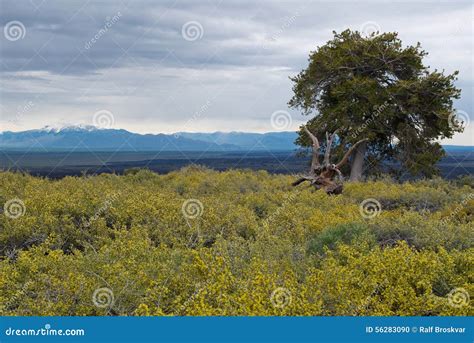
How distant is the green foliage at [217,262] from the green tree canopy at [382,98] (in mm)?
13522

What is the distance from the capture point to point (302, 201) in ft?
47.5

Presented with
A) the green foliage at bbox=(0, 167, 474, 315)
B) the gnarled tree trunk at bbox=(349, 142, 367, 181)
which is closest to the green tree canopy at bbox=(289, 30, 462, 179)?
the gnarled tree trunk at bbox=(349, 142, 367, 181)

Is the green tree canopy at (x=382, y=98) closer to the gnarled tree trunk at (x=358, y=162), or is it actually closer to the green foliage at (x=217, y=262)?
the gnarled tree trunk at (x=358, y=162)

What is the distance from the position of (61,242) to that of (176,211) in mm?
2468

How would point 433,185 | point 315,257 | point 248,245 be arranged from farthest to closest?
point 433,185 → point 248,245 → point 315,257

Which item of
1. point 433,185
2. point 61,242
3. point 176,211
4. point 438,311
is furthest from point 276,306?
point 433,185

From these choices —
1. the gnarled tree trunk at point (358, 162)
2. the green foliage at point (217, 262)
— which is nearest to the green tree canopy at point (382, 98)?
the gnarled tree trunk at point (358, 162)

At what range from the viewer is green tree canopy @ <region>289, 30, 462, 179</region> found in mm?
24781

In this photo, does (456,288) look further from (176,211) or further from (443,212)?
(443,212)

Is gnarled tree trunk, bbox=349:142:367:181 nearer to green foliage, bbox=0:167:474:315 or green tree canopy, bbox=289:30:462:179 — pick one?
green tree canopy, bbox=289:30:462:179

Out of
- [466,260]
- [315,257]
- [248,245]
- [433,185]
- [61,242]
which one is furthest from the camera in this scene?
[433,185]

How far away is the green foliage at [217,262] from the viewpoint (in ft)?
19.8

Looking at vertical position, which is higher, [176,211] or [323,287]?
[176,211]

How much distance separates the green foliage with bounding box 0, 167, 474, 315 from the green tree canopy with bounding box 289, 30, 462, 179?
13522mm
